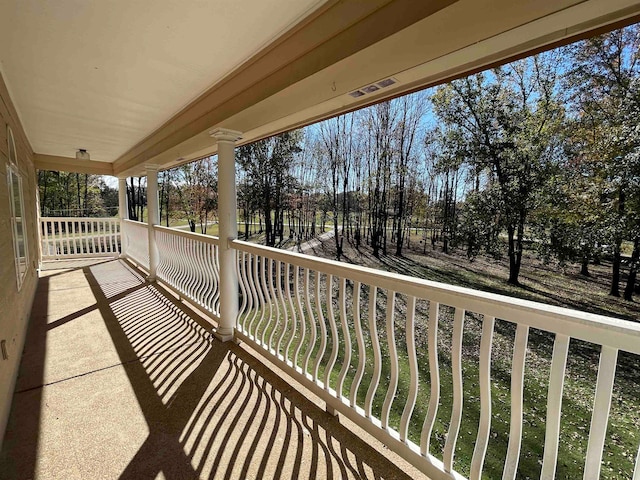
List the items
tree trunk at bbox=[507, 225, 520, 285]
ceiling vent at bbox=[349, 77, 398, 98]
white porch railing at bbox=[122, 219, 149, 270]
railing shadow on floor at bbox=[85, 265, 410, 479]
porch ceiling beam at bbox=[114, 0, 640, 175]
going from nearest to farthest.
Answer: porch ceiling beam at bbox=[114, 0, 640, 175]
railing shadow on floor at bbox=[85, 265, 410, 479]
ceiling vent at bbox=[349, 77, 398, 98]
tree trunk at bbox=[507, 225, 520, 285]
white porch railing at bbox=[122, 219, 149, 270]

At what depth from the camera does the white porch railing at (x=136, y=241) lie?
5.63m

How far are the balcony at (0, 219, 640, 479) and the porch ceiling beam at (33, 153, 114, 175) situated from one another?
4.77 meters

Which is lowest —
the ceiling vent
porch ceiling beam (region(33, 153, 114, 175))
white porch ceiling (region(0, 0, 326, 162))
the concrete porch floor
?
the concrete porch floor

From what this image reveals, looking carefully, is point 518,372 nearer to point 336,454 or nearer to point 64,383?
point 336,454

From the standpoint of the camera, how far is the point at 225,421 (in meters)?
1.84

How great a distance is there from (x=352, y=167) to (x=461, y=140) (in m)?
2.84

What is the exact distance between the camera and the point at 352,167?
25.8ft

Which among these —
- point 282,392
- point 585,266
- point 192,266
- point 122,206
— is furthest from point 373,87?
point 122,206

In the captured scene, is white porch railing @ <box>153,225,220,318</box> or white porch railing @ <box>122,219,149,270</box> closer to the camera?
white porch railing @ <box>153,225,220,318</box>

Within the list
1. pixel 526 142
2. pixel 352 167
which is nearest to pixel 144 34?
pixel 526 142

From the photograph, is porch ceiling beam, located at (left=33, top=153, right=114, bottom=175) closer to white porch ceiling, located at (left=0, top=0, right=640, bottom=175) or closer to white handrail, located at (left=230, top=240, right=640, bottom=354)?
white porch ceiling, located at (left=0, top=0, right=640, bottom=175)

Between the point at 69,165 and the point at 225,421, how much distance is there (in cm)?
765

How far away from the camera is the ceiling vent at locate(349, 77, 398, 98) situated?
1.64 metres

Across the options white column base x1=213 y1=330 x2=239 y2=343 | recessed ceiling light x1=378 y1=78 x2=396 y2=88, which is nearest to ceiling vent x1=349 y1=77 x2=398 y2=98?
recessed ceiling light x1=378 y1=78 x2=396 y2=88
